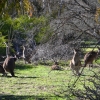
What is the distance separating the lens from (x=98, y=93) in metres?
6.90

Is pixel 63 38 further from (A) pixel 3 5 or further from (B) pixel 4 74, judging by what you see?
(A) pixel 3 5

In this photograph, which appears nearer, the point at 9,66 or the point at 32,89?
the point at 32,89

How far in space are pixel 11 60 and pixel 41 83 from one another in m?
4.14

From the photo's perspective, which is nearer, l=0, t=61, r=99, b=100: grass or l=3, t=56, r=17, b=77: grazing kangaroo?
l=0, t=61, r=99, b=100: grass

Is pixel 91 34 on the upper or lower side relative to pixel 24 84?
upper

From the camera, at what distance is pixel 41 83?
16578 mm

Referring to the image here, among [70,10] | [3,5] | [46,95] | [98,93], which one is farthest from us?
[70,10]

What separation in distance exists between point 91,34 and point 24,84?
3306mm

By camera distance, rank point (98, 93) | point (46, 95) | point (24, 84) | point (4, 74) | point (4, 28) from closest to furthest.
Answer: point (98, 93) < point (46, 95) < point (24, 84) < point (4, 74) < point (4, 28)

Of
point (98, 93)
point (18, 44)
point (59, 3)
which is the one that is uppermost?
point (59, 3)

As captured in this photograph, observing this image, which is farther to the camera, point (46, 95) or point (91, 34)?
point (91, 34)

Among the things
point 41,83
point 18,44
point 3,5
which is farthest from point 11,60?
point 18,44

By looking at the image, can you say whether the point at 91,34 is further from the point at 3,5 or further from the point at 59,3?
the point at 3,5

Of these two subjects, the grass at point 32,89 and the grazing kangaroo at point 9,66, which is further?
the grazing kangaroo at point 9,66
